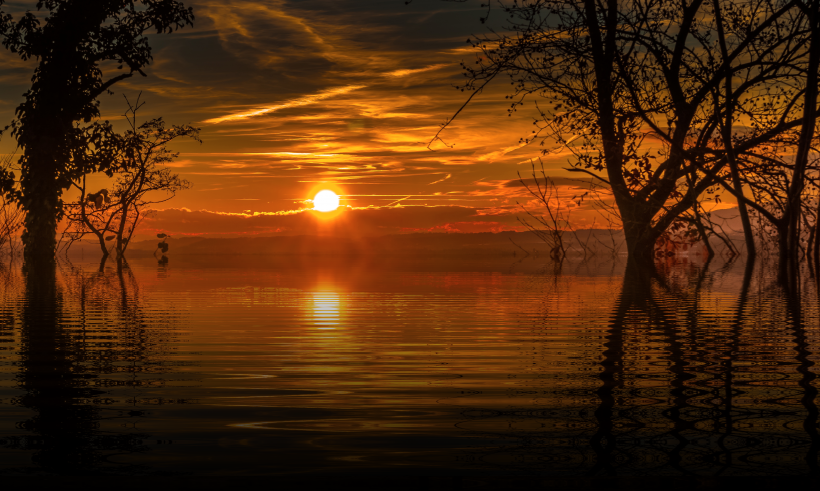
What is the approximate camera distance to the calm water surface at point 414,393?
3160mm

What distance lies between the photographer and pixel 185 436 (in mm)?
3525

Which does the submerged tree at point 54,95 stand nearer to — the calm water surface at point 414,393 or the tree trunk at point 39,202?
the tree trunk at point 39,202

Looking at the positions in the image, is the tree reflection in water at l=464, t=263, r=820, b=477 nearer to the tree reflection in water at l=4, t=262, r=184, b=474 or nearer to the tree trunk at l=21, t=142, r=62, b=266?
the tree reflection in water at l=4, t=262, r=184, b=474

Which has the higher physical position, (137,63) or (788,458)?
(137,63)

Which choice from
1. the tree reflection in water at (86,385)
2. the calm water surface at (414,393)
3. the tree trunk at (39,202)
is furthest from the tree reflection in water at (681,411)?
the tree trunk at (39,202)

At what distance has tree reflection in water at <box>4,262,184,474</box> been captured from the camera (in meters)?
3.24

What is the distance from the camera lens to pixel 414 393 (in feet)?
15.0

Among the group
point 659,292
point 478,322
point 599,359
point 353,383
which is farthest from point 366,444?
point 659,292

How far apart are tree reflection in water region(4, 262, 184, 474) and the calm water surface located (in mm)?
18

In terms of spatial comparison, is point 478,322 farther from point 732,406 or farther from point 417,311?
point 732,406

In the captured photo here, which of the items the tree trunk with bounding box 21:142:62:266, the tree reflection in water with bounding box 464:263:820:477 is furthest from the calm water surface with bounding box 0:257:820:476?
A: the tree trunk with bounding box 21:142:62:266

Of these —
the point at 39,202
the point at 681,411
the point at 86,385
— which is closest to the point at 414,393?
the point at 681,411

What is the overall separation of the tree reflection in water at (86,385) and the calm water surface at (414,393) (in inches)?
0.7

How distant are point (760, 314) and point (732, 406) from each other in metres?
5.87
